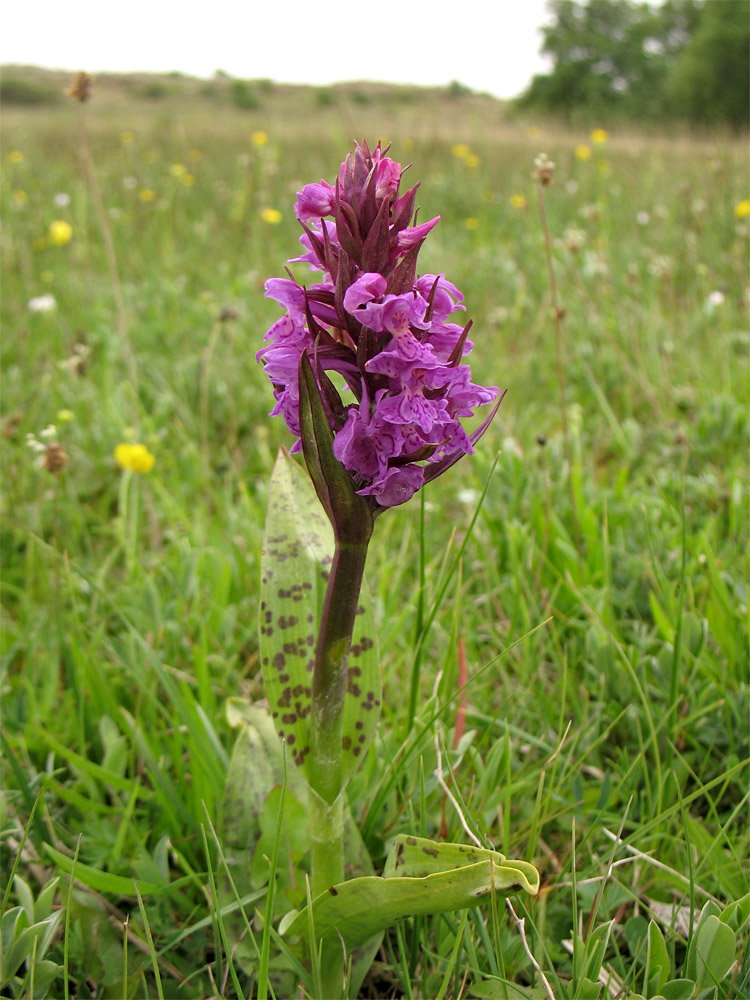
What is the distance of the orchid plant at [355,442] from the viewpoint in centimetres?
102

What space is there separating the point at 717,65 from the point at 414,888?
51286 mm

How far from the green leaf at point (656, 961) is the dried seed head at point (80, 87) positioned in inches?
108

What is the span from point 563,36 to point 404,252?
208 ft

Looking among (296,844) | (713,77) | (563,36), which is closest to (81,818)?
(296,844)

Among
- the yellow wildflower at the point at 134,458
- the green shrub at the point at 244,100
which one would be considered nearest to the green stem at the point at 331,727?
the yellow wildflower at the point at 134,458

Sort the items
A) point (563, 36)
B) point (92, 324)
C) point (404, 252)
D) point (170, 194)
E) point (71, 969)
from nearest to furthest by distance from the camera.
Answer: point (404, 252), point (71, 969), point (92, 324), point (170, 194), point (563, 36)

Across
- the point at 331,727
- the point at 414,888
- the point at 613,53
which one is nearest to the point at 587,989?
the point at 414,888

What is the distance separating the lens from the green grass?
4.36 ft

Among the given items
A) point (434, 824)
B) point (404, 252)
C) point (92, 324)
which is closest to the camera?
point (404, 252)

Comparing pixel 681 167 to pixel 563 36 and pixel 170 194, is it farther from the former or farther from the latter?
pixel 563 36

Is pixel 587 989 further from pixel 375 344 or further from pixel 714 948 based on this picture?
pixel 375 344

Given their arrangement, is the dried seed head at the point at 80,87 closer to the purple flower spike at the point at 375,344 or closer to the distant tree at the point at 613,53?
the purple flower spike at the point at 375,344

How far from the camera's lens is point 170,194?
7.50 m

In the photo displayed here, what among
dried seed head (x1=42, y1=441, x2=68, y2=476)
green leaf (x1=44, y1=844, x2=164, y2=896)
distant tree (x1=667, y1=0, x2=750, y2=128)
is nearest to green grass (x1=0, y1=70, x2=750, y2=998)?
green leaf (x1=44, y1=844, x2=164, y2=896)
